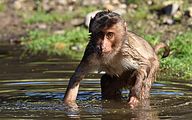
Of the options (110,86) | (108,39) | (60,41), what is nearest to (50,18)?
(60,41)

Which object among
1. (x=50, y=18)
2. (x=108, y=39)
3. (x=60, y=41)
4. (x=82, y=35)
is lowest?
(x=60, y=41)

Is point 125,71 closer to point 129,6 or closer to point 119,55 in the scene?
point 119,55

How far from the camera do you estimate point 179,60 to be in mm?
8641

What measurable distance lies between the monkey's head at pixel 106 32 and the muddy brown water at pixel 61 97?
81 centimetres

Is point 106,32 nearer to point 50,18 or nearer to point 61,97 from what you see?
point 61,97

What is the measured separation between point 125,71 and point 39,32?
28.3 ft

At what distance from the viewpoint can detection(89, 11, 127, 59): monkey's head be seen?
4980 millimetres

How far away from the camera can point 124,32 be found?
5305 mm

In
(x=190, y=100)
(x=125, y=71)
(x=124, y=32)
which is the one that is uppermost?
(x=124, y=32)

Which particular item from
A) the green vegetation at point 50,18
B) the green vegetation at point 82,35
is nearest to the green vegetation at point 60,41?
the green vegetation at point 82,35

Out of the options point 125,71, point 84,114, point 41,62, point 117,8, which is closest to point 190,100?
point 125,71

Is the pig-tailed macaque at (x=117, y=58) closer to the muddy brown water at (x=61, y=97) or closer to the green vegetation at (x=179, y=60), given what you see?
the muddy brown water at (x=61, y=97)

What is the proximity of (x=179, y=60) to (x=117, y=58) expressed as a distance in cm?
360

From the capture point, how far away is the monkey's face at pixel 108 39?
4.98 meters
